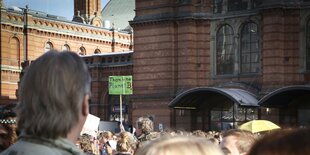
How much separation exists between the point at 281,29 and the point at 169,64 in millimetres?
5950

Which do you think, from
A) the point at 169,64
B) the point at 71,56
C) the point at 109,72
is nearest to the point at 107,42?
the point at 109,72

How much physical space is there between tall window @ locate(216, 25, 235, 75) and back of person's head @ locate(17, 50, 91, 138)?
31030 mm

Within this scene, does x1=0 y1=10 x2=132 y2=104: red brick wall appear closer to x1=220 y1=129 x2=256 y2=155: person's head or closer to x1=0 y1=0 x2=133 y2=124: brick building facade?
x1=0 y1=0 x2=133 y2=124: brick building facade

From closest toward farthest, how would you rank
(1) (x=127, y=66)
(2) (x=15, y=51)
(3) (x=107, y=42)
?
(1) (x=127, y=66) < (2) (x=15, y=51) < (3) (x=107, y=42)

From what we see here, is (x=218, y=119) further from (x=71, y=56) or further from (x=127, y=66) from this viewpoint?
(x=71, y=56)

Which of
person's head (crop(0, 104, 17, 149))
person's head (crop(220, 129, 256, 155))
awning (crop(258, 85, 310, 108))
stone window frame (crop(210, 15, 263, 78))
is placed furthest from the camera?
stone window frame (crop(210, 15, 263, 78))

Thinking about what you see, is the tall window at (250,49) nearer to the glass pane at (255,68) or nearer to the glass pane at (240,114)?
the glass pane at (255,68)

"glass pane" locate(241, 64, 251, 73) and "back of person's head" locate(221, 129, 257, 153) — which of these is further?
"glass pane" locate(241, 64, 251, 73)

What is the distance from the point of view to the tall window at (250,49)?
109 ft

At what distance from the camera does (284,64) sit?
31.7 meters

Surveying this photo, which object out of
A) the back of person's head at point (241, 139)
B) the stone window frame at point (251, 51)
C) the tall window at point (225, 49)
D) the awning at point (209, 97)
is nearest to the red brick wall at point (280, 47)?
the stone window frame at point (251, 51)

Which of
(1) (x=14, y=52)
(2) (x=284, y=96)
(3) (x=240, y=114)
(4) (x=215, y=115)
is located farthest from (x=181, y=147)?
(1) (x=14, y=52)

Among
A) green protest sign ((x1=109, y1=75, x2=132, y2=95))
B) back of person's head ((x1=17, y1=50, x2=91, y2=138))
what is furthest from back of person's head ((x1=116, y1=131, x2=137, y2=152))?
green protest sign ((x1=109, y1=75, x2=132, y2=95))

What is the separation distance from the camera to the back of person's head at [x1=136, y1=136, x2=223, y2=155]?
3.12 m
